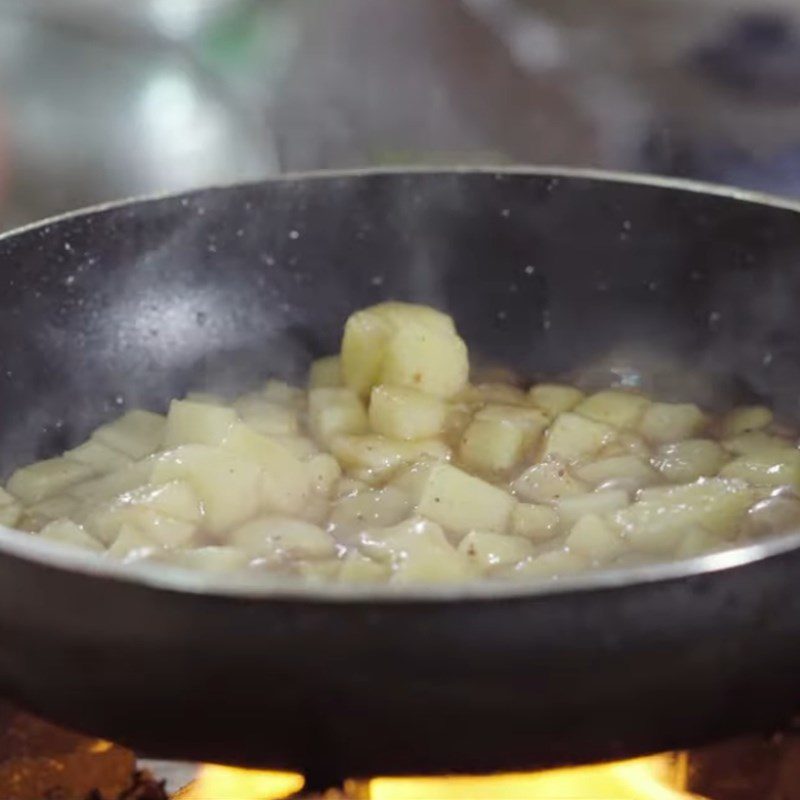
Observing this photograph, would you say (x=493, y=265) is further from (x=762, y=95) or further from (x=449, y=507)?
(x=762, y=95)

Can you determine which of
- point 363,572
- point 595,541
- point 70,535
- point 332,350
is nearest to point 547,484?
point 595,541

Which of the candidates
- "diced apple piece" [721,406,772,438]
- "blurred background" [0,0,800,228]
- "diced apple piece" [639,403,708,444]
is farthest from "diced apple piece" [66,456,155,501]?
"blurred background" [0,0,800,228]

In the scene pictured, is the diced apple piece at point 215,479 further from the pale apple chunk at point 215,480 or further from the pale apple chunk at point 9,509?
the pale apple chunk at point 9,509

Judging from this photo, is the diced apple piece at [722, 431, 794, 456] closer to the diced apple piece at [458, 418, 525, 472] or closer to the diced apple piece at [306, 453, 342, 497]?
the diced apple piece at [458, 418, 525, 472]

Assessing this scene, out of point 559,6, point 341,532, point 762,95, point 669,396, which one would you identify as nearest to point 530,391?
point 669,396

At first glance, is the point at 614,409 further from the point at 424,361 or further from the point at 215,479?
the point at 215,479

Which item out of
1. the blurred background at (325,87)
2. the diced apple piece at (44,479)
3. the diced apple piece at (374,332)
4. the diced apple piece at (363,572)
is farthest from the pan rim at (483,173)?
the blurred background at (325,87)
